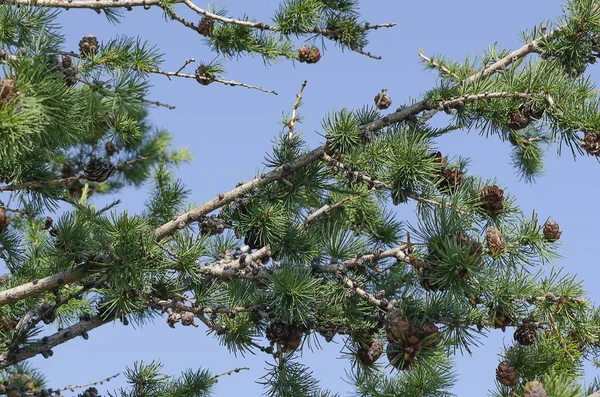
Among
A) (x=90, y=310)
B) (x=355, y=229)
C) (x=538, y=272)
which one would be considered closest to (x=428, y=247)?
(x=538, y=272)

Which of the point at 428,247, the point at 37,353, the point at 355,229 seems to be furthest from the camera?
the point at 355,229

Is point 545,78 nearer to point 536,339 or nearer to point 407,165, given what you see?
point 407,165

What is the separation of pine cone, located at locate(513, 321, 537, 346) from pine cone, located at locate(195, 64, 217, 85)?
165 centimetres

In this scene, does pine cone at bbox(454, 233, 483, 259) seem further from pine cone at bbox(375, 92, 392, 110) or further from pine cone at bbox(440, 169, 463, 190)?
pine cone at bbox(375, 92, 392, 110)

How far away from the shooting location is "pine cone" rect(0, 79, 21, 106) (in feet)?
5.79

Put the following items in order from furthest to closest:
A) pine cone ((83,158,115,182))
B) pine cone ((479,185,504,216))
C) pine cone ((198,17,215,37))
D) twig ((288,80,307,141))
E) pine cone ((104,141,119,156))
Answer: pine cone ((104,141,119,156))
pine cone ((198,17,215,37))
pine cone ((83,158,115,182))
twig ((288,80,307,141))
pine cone ((479,185,504,216))

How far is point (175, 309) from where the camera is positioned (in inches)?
95.2

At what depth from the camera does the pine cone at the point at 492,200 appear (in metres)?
2.21

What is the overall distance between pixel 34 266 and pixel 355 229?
1244mm

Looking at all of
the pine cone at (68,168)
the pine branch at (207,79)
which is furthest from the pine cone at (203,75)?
the pine cone at (68,168)

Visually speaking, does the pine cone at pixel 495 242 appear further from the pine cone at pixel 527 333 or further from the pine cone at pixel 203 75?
the pine cone at pixel 203 75

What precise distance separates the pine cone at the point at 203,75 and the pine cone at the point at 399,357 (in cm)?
161

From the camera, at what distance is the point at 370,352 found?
224cm

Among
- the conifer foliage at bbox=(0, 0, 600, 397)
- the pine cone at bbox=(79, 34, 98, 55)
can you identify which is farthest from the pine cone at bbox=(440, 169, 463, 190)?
the pine cone at bbox=(79, 34, 98, 55)
